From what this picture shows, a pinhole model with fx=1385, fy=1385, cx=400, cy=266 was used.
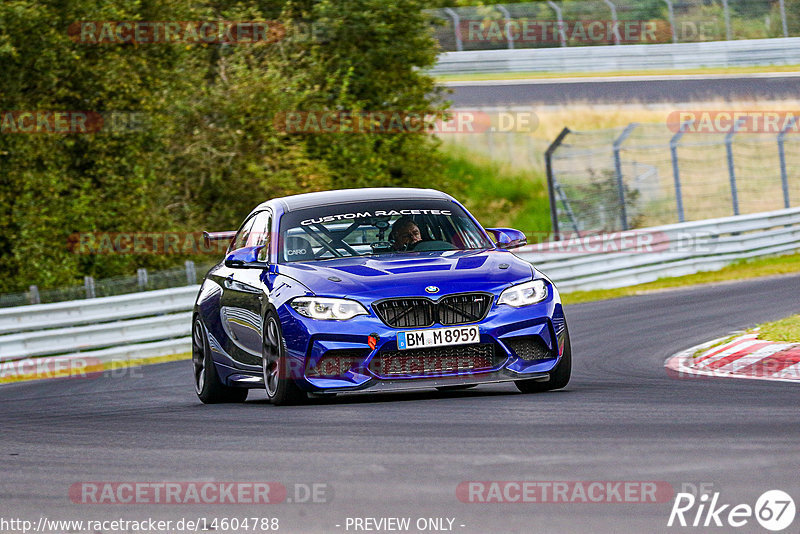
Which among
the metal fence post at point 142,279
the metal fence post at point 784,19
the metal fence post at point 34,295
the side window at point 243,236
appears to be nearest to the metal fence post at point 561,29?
the metal fence post at point 784,19

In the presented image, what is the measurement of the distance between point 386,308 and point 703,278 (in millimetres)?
15147

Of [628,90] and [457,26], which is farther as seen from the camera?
[457,26]

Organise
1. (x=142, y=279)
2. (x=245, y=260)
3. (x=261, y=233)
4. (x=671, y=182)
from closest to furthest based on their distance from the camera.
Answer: (x=245, y=260), (x=261, y=233), (x=142, y=279), (x=671, y=182)

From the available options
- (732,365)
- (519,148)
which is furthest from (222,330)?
(519,148)

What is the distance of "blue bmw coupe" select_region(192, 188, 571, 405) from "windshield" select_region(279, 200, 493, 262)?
0.03 ft

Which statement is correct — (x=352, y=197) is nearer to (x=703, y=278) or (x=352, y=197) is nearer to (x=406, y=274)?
(x=406, y=274)

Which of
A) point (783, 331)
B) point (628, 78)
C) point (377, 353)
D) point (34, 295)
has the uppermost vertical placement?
point (377, 353)

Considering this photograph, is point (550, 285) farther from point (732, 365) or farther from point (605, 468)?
point (605, 468)

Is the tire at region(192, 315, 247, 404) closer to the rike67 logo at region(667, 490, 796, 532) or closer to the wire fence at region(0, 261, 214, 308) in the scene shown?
the rike67 logo at region(667, 490, 796, 532)

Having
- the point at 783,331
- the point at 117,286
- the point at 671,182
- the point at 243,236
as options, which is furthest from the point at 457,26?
the point at 243,236

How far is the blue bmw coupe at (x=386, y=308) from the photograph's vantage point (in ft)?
28.8

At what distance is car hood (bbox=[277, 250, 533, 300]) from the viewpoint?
348 inches

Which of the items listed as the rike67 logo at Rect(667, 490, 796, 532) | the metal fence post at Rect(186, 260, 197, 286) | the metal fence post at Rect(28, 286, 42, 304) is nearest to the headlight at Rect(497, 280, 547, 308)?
the rike67 logo at Rect(667, 490, 796, 532)

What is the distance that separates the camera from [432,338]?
8.74 metres
